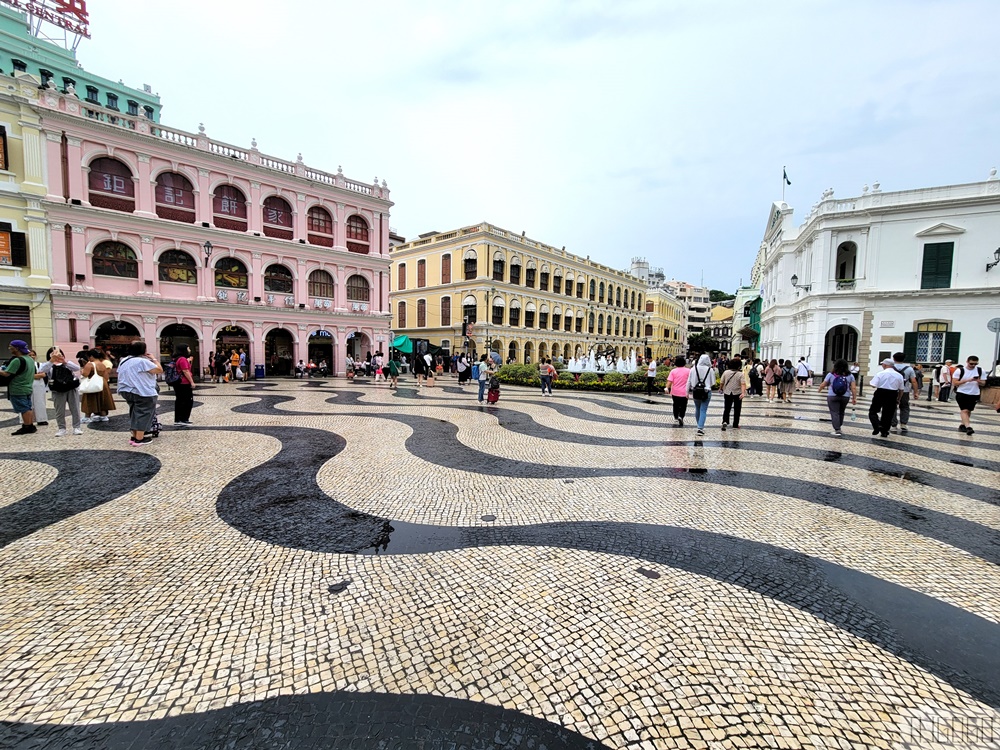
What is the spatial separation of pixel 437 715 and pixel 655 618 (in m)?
1.57

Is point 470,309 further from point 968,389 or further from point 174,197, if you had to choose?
point 968,389

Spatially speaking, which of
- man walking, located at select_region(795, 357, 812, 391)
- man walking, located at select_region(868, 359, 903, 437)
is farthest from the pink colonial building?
man walking, located at select_region(868, 359, 903, 437)

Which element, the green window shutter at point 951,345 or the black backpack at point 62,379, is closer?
the black backpack at point 62,379

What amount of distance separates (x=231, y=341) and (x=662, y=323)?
5575cm

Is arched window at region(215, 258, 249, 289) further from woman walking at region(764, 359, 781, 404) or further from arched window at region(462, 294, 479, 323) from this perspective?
woman walking at region(764, 359, 781, 404)

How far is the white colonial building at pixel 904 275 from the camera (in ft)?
71.3

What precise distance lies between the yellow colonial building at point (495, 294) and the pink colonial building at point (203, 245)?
829cm

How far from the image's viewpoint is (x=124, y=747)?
1929 mm

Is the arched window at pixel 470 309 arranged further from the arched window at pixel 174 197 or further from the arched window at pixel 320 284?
the arched window at pixel 174 197

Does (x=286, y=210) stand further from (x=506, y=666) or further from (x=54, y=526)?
(x=506, y=666)

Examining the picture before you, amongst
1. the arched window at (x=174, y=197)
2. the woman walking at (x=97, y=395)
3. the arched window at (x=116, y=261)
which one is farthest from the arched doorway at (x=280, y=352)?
the woman walking at (x=97, y=395)

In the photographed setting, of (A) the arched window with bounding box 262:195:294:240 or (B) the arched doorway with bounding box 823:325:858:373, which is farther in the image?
(A) the arched window with bounding box 262:195:294:240

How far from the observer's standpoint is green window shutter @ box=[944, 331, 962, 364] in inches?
867

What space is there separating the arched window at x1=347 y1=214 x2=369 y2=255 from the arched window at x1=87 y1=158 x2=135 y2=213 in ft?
34.6
